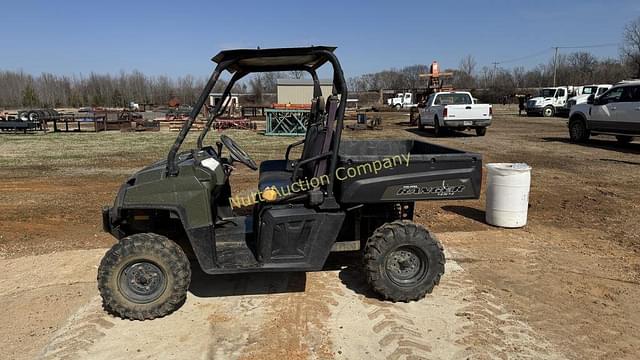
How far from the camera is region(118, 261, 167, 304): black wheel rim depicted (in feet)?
12.7

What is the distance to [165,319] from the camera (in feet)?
12.8

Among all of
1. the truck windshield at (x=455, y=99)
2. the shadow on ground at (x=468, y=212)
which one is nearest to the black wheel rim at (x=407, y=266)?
the shadow on ground at (x=468, y=212)

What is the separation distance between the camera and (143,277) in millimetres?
3889

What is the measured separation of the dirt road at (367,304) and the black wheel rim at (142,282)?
223 millimetres

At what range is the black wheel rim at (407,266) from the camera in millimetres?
4184

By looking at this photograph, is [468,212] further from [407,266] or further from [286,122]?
[286,122]

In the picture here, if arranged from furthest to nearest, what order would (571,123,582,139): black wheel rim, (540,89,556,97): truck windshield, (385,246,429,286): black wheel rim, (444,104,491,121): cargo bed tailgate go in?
(540,89,556,97): truck windshield < (444,104,491,121): cargo bed tailgate < (571,123,582,139): black wheel rim < (385,246,429,286): black wheel rim

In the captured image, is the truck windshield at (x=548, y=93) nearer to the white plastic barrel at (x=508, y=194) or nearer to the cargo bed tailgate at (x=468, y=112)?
the cargo bed tailgate at (x=468, y=112)

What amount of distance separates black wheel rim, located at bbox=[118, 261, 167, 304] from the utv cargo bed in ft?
5.27

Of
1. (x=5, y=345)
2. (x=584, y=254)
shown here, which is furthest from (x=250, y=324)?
(x=584, y=254)

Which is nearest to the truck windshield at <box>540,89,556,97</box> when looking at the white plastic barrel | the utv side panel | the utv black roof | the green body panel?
the white plastic barrel

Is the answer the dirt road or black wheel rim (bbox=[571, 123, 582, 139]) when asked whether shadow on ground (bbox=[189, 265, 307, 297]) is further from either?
black wheel rim (bbox=[571, 123, 582, 139])

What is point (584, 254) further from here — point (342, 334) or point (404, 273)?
point (342, 334)

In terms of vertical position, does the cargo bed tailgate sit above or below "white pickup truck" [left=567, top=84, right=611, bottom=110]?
below
